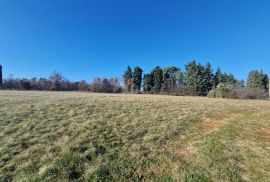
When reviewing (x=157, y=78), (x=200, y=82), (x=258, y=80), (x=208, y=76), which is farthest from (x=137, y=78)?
(x=258, y=80)

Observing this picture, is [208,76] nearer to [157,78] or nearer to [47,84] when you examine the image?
[157,78]

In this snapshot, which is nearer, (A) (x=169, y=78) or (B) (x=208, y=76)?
(B) (x=208, y=76)

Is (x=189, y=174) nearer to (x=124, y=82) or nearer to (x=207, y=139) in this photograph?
(x=207, y=139)

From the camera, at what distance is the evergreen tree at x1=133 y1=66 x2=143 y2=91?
6381 cm

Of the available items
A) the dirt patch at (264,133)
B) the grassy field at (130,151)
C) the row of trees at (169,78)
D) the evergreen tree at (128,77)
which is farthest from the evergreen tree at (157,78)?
the dirt patch at (264,133)

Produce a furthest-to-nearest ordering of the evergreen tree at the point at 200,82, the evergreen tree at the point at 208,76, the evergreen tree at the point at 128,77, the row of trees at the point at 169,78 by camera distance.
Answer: the evergreen tree at the point at 128,77 < the row of trees at the point at 169,78 < the evergreen tree at the point at 208,76 < the evergreen tree at the point at 200,82

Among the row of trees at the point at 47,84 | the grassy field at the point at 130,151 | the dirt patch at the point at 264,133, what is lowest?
the grassy field at the point at 130,151

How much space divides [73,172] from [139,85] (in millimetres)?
60775

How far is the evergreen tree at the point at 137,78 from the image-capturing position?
63812 mm

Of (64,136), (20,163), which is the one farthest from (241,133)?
(20,163)

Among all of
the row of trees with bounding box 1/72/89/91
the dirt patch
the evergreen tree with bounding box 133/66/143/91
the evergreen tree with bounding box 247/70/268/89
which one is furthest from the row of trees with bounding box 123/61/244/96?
the dirt patch

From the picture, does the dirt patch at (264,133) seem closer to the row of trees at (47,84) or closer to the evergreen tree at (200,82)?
the evergreen tree at (200,82)

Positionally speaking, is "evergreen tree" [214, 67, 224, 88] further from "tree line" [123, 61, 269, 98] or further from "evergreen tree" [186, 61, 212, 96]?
"evergreen tree" [186, 61, 212, 96]

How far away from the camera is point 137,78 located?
209 ft
